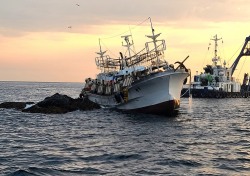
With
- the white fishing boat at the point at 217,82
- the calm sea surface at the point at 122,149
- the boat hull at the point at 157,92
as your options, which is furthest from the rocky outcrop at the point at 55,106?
the white fishing boat at the point at 217,82

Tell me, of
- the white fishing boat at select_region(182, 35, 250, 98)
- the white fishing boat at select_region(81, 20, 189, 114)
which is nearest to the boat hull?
the white fishing boat at select_region(81, 20, 189, 114)

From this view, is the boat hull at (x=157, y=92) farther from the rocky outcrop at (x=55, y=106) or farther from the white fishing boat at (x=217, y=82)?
the white fishing boat at (x=217, y=82)

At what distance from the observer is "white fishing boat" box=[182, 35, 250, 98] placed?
11162cm

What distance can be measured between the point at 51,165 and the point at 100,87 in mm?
43941

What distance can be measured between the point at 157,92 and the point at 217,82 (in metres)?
71.4

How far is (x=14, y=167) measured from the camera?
1947 centimetres

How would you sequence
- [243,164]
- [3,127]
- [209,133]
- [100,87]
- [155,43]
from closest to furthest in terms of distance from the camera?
[243,164]
[209,133]
[3,127]
[155,43]
[100,87]

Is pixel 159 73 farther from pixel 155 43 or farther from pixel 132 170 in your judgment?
pixel 132 170

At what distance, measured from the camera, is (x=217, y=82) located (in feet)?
376

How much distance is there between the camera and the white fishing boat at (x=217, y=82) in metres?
112

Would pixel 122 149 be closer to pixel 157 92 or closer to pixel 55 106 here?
pixel 157 92

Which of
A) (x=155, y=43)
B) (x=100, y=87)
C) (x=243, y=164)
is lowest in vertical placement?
(x=243, y=164)

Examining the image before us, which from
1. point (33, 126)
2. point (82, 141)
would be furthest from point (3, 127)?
point (82, 141)

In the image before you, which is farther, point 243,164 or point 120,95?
point 120,95
